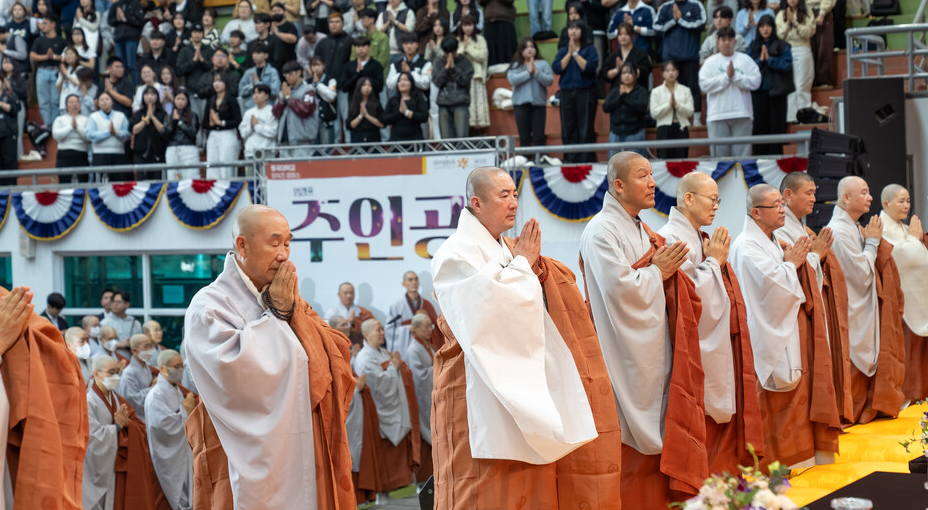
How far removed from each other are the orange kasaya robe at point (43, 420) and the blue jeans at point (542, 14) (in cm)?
955

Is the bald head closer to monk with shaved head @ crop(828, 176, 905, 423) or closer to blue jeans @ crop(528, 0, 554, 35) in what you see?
monk with shaved head @ crop(828, 176, 905, 423)

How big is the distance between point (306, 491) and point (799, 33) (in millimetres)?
8069

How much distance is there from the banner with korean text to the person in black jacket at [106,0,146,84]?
4.53 m

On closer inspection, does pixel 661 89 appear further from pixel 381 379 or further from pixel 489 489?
pixel 489 489

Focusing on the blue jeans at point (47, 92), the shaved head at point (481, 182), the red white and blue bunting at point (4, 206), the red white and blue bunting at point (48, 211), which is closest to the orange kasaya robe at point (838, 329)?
the shaved head at point (481, 182)

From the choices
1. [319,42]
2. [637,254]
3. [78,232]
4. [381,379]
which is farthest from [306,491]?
[78,232]

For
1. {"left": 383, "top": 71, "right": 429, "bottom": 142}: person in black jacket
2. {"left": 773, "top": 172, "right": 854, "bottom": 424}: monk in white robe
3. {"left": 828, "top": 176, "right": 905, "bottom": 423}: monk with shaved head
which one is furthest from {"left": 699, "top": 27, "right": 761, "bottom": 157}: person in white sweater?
{"left": 773, "top": 172, "right": 854, "bottom": 424}: monk in white robe

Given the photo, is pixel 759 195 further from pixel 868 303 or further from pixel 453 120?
pixel 453 120

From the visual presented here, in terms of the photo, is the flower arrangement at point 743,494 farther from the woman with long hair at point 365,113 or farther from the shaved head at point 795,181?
the woman with long hair at point 365,113

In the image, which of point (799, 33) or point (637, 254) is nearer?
point (637, 254)

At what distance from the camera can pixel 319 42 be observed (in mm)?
12242

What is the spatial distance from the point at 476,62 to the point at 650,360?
7.42 metres

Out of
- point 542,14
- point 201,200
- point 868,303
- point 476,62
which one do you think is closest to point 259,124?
point 201,200

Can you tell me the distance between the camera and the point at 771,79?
33.7 ft
